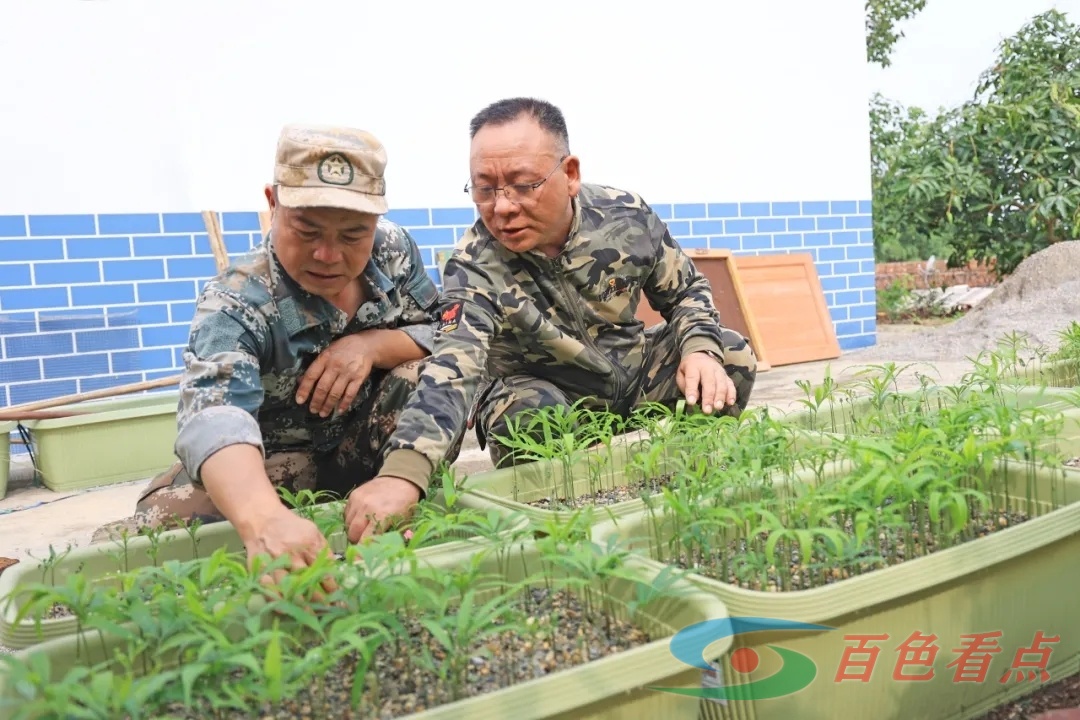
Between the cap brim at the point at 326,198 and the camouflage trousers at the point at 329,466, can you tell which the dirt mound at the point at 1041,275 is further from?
the cap brim at the point at 326,198

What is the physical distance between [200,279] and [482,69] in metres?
2.04

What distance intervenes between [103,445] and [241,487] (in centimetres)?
286

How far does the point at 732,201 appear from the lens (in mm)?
6773

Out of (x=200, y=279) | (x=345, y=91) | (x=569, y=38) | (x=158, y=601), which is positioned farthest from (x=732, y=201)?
(x=158, y=601)

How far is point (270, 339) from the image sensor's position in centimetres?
209

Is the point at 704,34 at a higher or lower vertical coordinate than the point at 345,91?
higher

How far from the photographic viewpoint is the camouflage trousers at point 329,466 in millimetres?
2203

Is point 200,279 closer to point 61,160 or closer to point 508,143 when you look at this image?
point 61,160

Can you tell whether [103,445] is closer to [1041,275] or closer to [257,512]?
[257,512]

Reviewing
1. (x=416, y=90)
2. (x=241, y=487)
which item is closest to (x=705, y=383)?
(x=241, y=487)

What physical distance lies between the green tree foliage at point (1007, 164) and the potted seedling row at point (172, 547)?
863 centimetres

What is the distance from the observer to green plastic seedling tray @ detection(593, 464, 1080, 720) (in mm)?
1253

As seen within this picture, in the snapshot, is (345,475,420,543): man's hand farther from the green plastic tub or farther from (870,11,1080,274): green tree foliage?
(870,11,1080,274): green tree foliage

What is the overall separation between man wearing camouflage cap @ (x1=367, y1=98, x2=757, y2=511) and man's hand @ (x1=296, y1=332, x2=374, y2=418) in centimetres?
20
